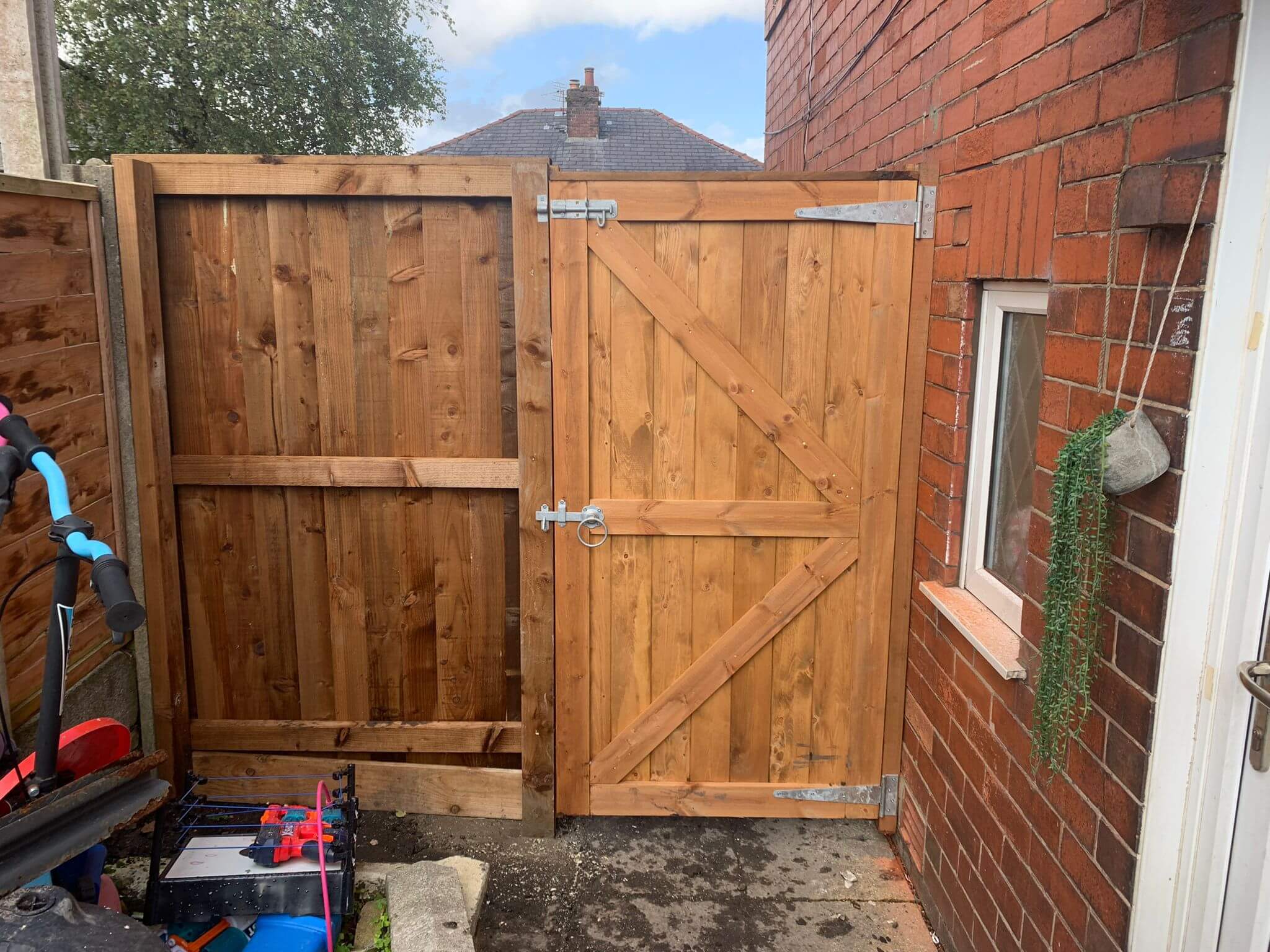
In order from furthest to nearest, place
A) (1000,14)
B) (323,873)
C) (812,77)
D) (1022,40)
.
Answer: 1. (812,77)
2. (323,873)
3. (1000,14)
4. (1022,40)

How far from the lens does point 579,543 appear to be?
338 cm

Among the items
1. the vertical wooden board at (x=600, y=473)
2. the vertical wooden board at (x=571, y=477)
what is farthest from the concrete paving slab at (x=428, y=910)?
the vertical wooden board at (x=600, y=473)

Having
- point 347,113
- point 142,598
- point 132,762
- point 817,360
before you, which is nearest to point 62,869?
point 132,762

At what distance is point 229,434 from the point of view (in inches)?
135

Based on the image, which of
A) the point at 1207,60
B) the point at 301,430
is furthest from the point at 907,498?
the point at 301,430

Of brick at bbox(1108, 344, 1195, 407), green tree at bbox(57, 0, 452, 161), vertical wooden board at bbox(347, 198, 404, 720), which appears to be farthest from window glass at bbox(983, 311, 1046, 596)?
green tree at bbox(57, 0, 452, 161)

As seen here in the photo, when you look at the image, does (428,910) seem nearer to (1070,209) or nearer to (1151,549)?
(1151,549)

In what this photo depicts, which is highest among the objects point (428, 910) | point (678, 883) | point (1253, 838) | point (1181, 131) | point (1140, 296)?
point (1181, 131)

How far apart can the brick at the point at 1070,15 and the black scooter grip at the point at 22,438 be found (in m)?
2.30

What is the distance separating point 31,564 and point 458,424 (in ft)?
4.57

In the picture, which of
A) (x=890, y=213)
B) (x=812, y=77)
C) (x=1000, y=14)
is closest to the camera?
(x=1000, y=14)

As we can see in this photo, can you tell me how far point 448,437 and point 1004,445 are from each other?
1878mm

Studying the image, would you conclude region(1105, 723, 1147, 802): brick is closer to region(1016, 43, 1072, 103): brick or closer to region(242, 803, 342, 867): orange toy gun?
region(1016, 43, 1072, 103): brick

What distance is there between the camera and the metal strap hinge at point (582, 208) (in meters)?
3.13
